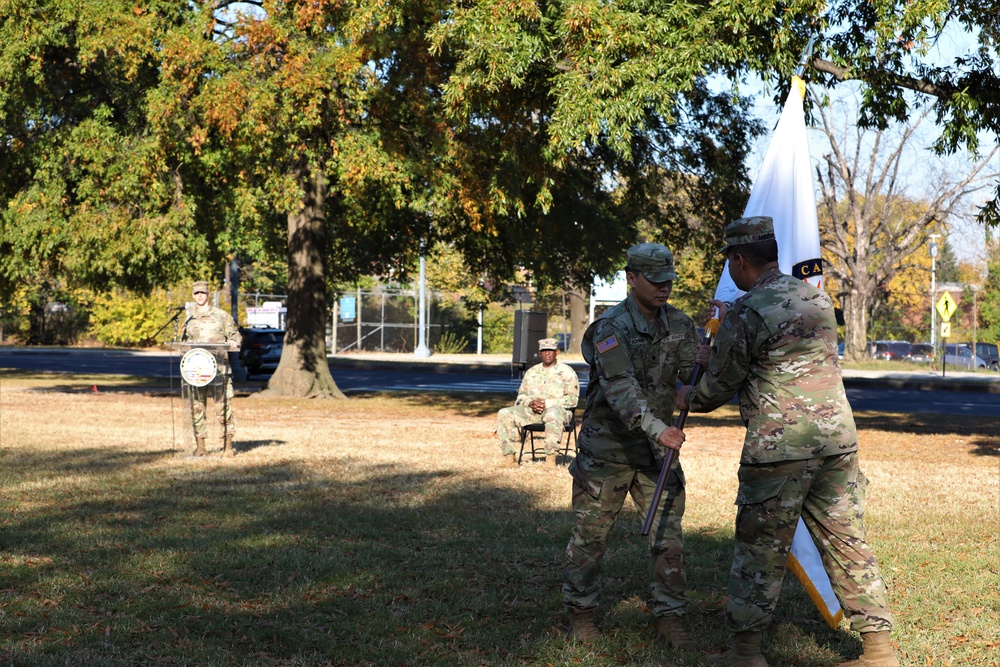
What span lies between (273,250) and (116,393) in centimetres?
482

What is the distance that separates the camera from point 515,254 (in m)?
24.5

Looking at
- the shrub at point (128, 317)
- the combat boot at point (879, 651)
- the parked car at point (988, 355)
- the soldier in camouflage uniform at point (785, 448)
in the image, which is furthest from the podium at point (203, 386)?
the shrub at point (128, 317)

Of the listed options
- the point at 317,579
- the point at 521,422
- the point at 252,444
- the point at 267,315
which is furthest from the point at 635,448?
the point at 267,315

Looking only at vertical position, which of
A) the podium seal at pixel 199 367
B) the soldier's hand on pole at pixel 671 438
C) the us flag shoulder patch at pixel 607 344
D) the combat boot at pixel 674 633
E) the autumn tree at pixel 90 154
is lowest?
the combat boot at pixel 674 633

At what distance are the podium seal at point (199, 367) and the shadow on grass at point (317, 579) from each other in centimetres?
204

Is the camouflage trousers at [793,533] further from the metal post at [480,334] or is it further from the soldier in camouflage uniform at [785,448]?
the metal post at [480,334]

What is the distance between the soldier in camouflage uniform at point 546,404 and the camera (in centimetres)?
1270

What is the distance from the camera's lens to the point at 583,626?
591cm

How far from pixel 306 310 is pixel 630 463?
19368mm

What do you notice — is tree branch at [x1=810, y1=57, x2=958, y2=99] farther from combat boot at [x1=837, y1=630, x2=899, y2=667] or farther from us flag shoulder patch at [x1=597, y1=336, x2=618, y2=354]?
combat boot at [x1=837, y1=630, x2=899, y2=667]

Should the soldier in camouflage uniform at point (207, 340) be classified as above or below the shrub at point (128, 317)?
below

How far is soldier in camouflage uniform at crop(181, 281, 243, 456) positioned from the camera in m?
13.0

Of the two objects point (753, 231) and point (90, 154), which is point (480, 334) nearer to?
point (90, 154)

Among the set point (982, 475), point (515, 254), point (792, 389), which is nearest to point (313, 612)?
point (792, 389)
